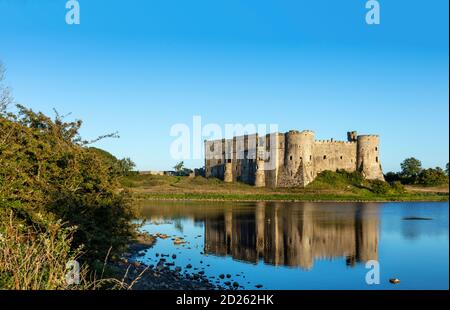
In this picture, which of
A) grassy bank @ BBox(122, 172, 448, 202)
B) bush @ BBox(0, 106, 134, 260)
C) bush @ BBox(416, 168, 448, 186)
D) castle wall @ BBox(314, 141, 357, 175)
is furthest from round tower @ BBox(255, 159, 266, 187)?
bush @ BBox(0, 106, 134, 260)

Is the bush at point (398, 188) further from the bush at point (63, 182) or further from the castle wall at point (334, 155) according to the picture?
the bush at point (63, 182)

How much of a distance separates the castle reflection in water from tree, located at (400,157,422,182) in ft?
118

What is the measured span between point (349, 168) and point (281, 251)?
4333 centimetres

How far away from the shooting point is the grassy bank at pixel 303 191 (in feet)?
164

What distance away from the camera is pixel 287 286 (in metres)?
13.6

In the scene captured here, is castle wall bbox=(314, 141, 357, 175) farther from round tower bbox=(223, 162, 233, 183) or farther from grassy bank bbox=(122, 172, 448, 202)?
round tower bbox=(223, 162, 233, 183)

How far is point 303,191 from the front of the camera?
52.6 m

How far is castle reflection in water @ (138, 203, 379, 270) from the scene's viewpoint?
1834cm
